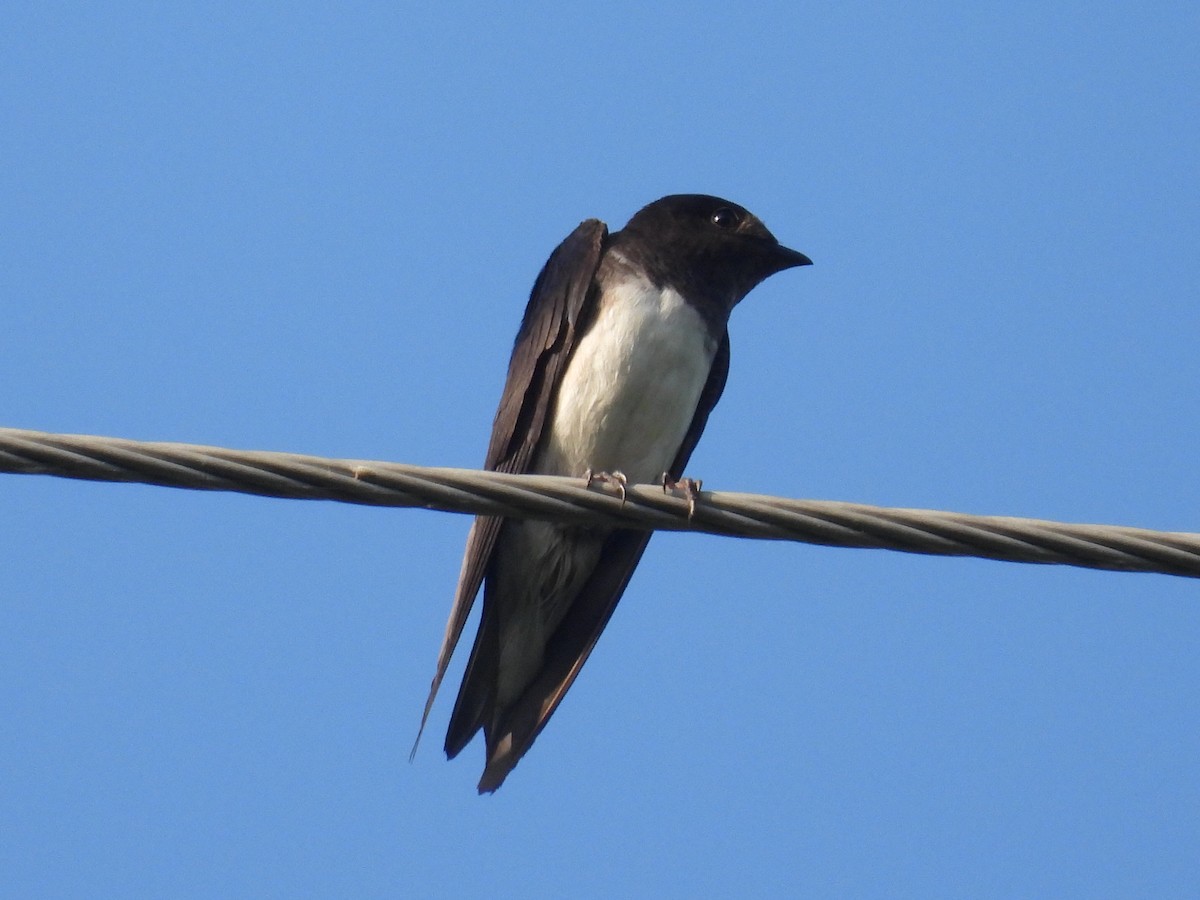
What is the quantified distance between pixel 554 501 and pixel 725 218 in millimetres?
3783

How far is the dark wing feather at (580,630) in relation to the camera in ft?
20.7

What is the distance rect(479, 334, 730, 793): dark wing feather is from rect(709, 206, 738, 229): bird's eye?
72cm

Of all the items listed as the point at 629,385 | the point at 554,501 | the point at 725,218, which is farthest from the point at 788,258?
the point at 554,501

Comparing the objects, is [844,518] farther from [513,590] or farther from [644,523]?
[513,590]

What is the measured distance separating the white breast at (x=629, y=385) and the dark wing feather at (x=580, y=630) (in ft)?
0.87

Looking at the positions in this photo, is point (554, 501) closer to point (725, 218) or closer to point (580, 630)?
point (580, 630)

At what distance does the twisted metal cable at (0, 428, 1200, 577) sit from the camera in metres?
3.50

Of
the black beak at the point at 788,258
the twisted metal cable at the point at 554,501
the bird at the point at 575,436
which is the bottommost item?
the twisted metal cable at the point at 554,501

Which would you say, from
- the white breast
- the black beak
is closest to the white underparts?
the white breast

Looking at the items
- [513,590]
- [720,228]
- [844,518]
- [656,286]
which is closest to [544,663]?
[513,590]

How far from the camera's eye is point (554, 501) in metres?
3.88

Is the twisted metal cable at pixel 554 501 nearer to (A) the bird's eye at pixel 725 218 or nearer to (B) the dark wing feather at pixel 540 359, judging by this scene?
(B) the dark wing feather at pixel 540 359

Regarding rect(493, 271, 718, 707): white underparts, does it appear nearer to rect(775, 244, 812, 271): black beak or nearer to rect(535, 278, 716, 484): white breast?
rect(535, 278, 716, 484): white breast

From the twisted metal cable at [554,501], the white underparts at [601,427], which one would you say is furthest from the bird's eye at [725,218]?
the twisted metal cable at [554,501]
